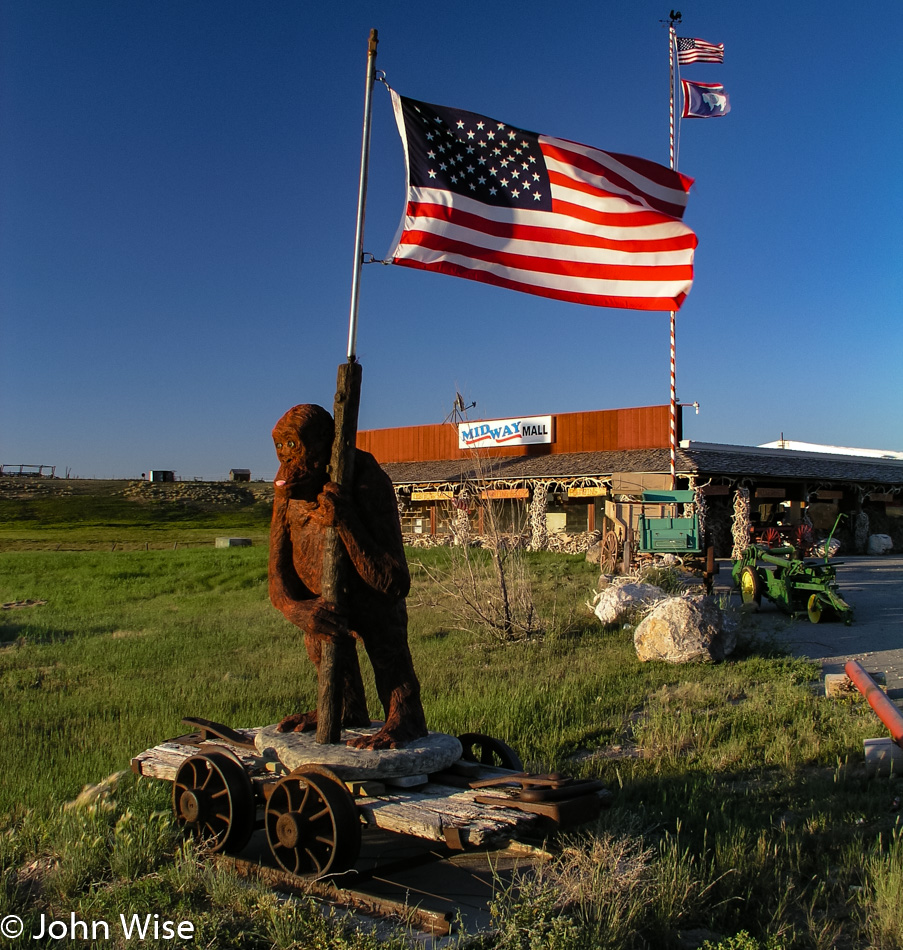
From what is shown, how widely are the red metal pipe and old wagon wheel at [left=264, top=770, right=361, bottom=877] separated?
370 centimetres

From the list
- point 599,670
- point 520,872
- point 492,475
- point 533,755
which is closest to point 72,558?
point 492,475

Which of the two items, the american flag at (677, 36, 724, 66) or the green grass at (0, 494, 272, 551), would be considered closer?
the american flag at (677, 36, 724, 66)

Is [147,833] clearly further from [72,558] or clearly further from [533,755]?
[72,558]

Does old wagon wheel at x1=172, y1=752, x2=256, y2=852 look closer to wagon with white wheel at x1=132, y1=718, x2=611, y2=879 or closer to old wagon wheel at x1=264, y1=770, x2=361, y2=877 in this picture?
wagon with white wheel at x1=132, y1=718, x2=611, y2=879

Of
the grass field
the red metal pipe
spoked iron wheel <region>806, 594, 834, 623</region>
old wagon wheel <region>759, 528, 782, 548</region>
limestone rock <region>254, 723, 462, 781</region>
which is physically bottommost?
the grass field

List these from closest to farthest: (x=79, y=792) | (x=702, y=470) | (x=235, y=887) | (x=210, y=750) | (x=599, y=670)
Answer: (x=235, y=887) < (x=210, y=750) < (x=79, y=792) < (x=599, y=670) < (x=702, y=470)

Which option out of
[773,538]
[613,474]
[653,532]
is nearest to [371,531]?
[653,532]

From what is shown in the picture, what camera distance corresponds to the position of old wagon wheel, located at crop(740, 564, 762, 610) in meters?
13.3

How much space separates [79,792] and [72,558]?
74.7 ft

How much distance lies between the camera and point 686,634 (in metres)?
9.15

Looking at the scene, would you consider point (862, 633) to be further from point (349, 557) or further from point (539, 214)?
point (349, 557)

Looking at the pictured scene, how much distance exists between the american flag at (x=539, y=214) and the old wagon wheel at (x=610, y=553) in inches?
465

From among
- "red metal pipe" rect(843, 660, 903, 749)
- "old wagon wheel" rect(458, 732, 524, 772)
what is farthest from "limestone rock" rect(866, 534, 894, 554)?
"old wagon wheel" rect(458, 732, 524, 772)

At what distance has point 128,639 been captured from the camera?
42.5 ft
